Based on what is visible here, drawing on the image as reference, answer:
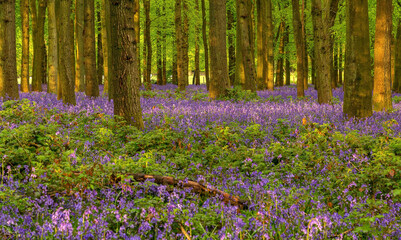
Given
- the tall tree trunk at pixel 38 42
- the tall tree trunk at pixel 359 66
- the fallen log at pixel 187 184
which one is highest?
the tall tree trunk at pixel 38 42

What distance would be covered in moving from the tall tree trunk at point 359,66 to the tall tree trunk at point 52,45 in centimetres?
1128

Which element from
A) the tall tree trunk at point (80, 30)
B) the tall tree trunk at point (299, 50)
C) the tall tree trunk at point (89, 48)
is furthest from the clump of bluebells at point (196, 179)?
the tall tree trunk at point (80, 30)

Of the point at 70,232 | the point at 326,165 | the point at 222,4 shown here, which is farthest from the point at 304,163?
the point at 222,4

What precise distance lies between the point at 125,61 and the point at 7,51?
5482 mm

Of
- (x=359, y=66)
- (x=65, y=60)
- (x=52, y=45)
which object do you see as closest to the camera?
(x=359, y=66)

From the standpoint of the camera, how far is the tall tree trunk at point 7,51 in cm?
1041

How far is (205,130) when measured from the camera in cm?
733

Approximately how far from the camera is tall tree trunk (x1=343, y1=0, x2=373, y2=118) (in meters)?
8.80

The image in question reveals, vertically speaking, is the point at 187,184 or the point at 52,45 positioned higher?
the point at 52,45

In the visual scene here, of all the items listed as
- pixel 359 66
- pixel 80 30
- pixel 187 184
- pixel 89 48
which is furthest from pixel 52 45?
pixel 187 184

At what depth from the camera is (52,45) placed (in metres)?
14.4

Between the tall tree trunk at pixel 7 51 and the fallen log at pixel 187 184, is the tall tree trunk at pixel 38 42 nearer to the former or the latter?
the tall tree trunk at pixel 7 51

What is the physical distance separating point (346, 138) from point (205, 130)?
2.83m

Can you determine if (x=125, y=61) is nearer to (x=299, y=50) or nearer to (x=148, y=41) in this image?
(x=299, y=50)
